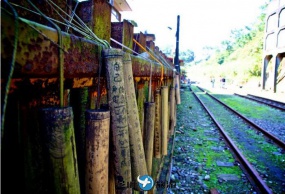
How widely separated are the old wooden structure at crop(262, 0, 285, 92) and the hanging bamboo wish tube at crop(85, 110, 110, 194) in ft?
90.0

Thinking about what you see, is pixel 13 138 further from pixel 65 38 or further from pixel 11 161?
pixel 65 38

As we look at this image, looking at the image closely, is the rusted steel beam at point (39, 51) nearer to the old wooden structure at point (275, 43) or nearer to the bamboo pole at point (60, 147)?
the bamboo pole at point (60, 147)

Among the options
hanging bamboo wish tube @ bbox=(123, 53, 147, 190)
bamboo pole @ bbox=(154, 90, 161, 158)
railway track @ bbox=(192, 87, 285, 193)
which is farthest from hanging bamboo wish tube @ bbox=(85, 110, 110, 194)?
Result: railway track @ bbox=(192, 87, 285, 193)

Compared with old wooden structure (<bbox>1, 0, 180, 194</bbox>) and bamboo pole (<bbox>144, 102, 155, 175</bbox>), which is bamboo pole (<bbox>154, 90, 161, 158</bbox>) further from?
old wooden structure (<bbox>1, 0, 180, 194</bbox>)

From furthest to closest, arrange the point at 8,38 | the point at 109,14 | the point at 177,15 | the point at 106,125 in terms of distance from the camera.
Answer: the point at 177,15 < the point at 109,14 < the point at 106,125 < the point at 8,38

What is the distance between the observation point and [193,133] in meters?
8.02

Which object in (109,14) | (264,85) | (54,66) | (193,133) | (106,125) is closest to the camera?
(54,66)

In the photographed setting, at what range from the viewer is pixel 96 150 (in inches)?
35.2

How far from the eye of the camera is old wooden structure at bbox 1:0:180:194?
1.97 ft

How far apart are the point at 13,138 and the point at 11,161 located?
0.29 feet

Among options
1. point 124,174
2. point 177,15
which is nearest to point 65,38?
point 124,174

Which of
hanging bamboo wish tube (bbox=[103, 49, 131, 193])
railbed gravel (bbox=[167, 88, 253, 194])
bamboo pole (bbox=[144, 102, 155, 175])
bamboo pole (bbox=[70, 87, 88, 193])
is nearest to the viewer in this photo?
hanging bamboo wish tube (bbox=[103, 49, 131, 193])

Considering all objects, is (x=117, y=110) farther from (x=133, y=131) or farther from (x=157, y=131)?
(x=157, y=131)

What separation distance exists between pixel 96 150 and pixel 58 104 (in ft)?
0.87
